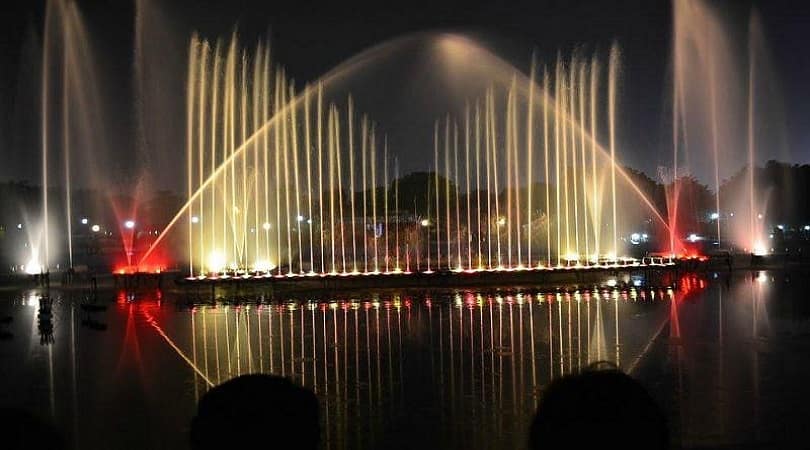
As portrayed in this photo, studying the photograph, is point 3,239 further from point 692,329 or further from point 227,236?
point 692,329

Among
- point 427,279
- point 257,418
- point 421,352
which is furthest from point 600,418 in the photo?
point 427,279

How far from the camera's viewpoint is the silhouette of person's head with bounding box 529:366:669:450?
6.61ft

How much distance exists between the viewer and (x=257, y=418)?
2.20 meters

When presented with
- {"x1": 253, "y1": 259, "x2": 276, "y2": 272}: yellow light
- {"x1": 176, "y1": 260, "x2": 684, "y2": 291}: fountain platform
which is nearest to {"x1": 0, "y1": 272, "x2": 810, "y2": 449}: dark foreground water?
{"x1": 176, "y1": 260, "x2": 684, "y2": 291}: fountain platform

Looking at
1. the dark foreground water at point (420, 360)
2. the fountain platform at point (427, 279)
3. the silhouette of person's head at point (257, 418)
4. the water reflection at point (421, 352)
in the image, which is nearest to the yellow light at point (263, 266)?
the fountain platform at point (427, 279)

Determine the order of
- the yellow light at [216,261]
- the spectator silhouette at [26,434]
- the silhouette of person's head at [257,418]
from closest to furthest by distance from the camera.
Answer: the spectator silhouette at [26,434] < the silhouette of person's head at [257,418] < the yellow light at [216,261]

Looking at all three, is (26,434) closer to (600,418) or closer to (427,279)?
(600,418)

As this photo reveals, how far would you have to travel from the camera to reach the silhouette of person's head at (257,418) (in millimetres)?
2203

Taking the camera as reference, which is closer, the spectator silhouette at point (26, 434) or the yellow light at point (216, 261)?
the spectator silhouette at point (26, 434)

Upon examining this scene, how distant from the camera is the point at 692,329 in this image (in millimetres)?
18484

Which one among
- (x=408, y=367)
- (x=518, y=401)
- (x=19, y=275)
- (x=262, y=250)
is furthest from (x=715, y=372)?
(x=262, y=250)

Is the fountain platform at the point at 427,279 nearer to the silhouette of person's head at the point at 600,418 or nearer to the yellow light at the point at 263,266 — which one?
the yellow light at the point at 263,266

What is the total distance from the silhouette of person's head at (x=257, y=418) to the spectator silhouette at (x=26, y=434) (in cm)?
41

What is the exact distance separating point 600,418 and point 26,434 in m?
1.33
